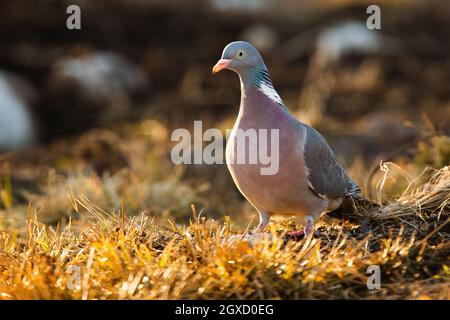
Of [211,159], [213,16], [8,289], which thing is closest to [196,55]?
[213,16]

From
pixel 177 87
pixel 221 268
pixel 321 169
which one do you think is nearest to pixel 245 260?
pixel 221 268

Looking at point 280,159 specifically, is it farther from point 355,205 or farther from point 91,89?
point 91,89

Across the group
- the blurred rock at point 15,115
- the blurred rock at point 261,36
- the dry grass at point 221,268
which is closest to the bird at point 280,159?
the dry grass at point 221,268

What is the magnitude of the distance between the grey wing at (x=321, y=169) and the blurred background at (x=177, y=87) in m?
2.00

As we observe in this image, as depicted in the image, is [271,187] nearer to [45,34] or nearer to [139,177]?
[139,177]

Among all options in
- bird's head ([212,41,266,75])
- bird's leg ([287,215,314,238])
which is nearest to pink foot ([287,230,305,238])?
bird's leg ([287,215,314,238])

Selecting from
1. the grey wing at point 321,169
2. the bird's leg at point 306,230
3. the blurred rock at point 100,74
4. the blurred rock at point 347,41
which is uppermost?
the blurred rock at point 347,41

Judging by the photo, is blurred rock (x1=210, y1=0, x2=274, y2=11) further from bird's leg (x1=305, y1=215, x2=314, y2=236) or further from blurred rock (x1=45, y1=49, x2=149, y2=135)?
bird's leg (x1=305, y1=215, x2=314, y2=236)

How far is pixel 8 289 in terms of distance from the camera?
13.2 ft

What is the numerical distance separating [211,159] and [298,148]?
4.41 meters

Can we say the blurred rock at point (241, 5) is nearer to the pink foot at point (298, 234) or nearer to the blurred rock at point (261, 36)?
the blurred rock at point (261, 36)

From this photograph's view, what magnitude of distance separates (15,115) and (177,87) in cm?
281

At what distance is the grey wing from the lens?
4777 mm

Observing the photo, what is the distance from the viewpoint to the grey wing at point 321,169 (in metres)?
4.78
